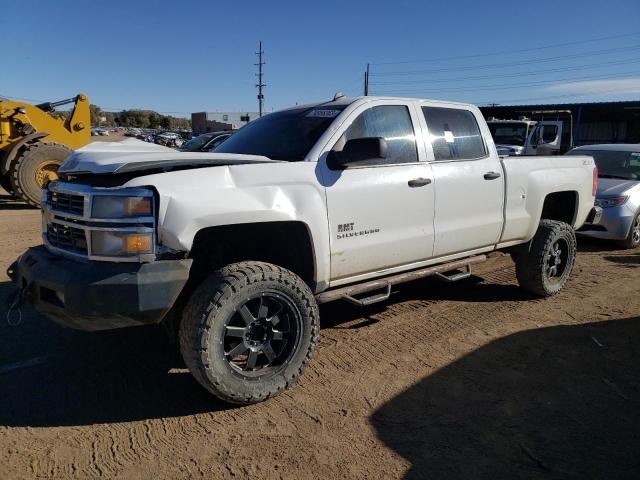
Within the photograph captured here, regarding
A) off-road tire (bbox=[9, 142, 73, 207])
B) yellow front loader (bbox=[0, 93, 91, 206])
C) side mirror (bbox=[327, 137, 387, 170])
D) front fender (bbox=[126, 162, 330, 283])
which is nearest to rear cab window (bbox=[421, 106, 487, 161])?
side mirror (bbox=[327, 137, 387, 170])

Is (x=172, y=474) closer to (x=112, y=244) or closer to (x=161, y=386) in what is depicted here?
(x=161, y=386)

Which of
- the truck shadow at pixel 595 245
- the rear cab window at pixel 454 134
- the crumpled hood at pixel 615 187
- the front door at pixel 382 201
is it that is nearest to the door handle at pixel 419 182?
the front door at pixel 382 201

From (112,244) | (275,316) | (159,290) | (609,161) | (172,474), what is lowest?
(172,474)

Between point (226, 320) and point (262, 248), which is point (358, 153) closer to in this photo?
point (262, 248)

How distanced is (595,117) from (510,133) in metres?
16.0

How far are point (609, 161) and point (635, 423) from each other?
7.74 m

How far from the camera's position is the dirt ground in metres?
2.75

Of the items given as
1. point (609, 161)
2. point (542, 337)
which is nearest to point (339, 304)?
point (542, 337)

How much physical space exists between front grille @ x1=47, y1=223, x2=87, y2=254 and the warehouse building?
74.2ft

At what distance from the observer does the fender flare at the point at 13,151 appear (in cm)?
1118

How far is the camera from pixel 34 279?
3123 mm

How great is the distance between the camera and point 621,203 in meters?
8.37

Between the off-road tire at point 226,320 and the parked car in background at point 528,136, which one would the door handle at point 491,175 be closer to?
the off-road tire at point 226,320

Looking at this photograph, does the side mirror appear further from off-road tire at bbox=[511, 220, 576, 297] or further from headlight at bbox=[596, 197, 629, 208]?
headlight at bbox=[596, 197, 629, 208]
